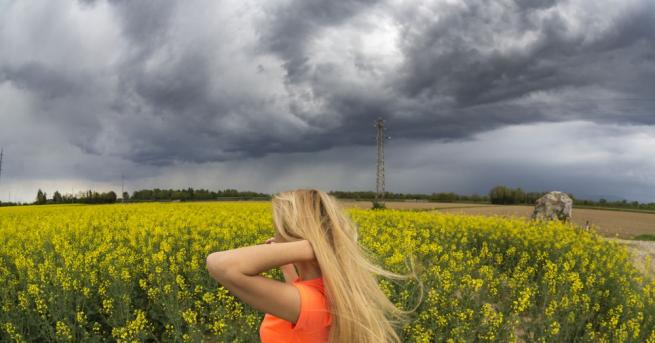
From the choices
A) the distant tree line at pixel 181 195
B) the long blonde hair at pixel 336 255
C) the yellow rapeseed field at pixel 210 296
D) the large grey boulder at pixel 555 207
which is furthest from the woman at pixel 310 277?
the distant tree line at pixel 181 195

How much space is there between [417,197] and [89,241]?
43238 millimetres

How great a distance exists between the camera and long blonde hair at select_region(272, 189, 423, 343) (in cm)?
198

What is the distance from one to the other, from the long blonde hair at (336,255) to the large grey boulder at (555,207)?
17.8 metres

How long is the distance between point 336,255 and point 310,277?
0.16m

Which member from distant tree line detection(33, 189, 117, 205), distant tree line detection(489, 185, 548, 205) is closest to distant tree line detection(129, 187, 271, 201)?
distant tree line detection(33, 189, 117, 205)

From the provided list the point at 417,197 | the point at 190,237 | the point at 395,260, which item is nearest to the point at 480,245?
the point at 395,260

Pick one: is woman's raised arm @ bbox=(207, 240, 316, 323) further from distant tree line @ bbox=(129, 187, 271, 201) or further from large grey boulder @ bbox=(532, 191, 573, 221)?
distant tree line @ bbox=(129, 187, 271, 201)

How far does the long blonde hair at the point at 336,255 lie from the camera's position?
1.98m

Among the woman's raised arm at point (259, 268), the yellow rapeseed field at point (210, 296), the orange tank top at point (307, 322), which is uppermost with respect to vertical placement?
the woman's raised arm at point (259, 268)

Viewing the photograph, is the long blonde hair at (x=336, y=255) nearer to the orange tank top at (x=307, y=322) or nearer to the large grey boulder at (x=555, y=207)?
the orange tank top at (x=307, y=322)

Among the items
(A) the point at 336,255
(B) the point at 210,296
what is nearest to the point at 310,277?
(A) the point at 336,255

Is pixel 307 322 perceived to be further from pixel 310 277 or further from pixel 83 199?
pixel 83 199

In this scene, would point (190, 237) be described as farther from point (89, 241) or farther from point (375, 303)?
point (375, 303)

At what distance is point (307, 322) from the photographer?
2020 millimetres
